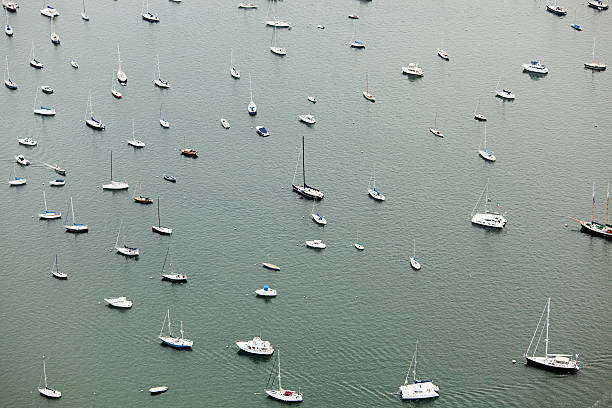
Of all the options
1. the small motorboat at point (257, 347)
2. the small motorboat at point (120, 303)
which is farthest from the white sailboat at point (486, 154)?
the small motorboat at point (120, 303)

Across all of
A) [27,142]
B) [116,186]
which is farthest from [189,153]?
[27,142]

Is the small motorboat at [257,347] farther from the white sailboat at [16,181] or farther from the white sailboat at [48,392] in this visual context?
the white sailboat at [16,181]

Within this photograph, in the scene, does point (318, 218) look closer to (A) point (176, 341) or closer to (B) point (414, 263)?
(B) point (414, 263)

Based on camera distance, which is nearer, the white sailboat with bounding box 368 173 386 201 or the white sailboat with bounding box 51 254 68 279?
the white sailboat with bounding box 51 254 68 279

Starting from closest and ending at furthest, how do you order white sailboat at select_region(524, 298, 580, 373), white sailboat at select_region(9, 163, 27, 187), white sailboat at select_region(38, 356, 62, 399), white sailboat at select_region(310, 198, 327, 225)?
white sailboat at select_region(38, 356, 62, 399)
white sailboat at select_region(524, 298, 580, 373)
white sailboat at select_region(310, 198, 327, 225)
white sailboat at select_region(9, 163, 27, 187)

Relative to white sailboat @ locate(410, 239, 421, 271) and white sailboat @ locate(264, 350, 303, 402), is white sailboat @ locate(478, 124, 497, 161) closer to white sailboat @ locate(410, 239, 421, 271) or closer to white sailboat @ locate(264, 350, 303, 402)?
white sailboat @ locate(410, 239, 421, 271)

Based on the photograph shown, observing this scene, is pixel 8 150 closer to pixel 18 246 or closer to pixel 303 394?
pixel 18 246

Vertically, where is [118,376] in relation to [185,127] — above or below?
below

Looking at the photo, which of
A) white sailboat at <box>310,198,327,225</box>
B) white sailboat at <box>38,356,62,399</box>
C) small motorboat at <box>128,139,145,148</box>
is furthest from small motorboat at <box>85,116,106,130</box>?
white sailboat at <box>38,356,62,399</box>

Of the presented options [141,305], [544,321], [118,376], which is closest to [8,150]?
[141,305]
